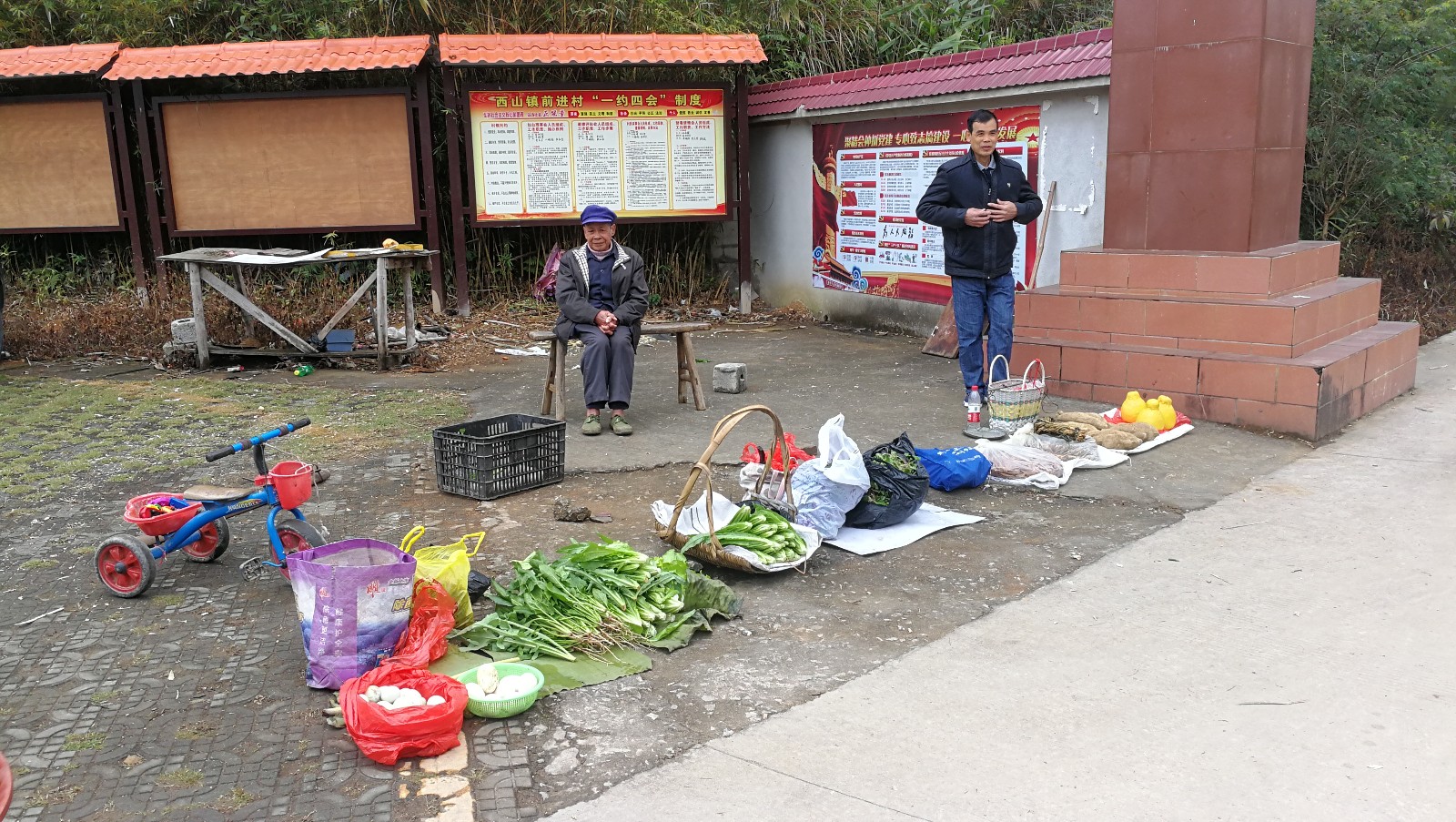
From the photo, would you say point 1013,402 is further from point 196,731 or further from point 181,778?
point 181,778

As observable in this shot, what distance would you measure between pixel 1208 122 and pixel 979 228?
5.41ft

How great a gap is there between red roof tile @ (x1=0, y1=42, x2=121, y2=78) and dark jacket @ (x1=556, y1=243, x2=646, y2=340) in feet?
22.5

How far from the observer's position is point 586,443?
7.36m

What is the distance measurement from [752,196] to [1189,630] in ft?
33.0

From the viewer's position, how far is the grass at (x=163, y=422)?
22.8ft

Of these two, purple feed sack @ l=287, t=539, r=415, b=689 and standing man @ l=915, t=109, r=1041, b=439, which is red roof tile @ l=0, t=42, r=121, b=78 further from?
purple feed sack @ l=287, t=539, r=415, b=689

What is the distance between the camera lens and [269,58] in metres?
11.7

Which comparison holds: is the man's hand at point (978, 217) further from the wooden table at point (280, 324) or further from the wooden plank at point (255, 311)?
the wooden plank at point (255, 311)

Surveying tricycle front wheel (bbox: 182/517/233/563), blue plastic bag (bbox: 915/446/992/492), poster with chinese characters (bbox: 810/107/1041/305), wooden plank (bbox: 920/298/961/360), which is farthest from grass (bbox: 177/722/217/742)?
poster with chinese characters (bbox: 810/107/1041/305)

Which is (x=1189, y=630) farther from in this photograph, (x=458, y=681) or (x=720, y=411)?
(x=720, y=411)

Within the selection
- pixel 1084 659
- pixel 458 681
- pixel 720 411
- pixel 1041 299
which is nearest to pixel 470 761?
pixel 458 681

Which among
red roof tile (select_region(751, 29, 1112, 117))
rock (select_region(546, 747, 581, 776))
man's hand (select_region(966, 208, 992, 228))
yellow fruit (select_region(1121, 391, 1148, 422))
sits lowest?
rock (select_region(546, 747, 581, 776))

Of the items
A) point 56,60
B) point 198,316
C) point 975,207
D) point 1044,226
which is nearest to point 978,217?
point 975,207

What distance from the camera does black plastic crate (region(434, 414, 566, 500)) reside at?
6.07 meters
